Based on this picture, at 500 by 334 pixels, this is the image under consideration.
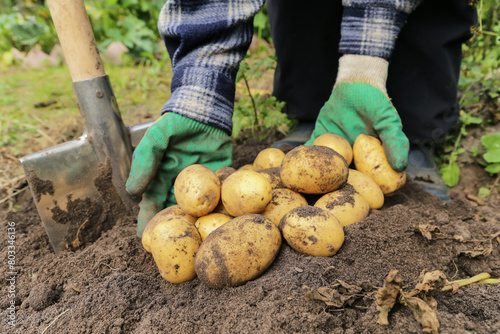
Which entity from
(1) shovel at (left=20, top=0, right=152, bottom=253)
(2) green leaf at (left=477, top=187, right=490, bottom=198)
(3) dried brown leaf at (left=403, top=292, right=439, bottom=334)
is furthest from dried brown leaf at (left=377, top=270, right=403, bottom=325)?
(2) green leaf at (left=477, top=187, right=490, bottom=198)

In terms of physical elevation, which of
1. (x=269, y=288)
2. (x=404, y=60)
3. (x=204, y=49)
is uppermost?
(x=204, y=49)

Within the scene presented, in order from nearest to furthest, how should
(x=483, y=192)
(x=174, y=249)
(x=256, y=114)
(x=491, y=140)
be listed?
1. (x=174, y=249)
2. (x=483, y=192)
3. (x=491, y=140)
4. (x=256, y=114)

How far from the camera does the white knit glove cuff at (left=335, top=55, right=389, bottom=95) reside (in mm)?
2139

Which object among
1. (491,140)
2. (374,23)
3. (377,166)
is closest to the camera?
(377,166)

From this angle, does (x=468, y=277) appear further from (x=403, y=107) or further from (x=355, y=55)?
(x=403, y=107)

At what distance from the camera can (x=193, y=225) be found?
155cm

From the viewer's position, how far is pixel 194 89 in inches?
79.8

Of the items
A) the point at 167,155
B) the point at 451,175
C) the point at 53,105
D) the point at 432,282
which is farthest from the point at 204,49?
the point at 53,105

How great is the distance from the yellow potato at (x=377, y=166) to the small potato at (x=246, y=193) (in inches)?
25.5

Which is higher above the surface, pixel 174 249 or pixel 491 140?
pixel 174 249

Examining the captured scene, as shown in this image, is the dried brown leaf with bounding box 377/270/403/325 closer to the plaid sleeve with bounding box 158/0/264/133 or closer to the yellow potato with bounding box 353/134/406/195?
the yellow potato with bounding box 353/134/406/195

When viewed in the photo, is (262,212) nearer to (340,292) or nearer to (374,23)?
(340,292)

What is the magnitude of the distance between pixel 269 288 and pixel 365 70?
151 cm

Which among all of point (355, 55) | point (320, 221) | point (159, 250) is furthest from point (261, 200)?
point (355, 55)
